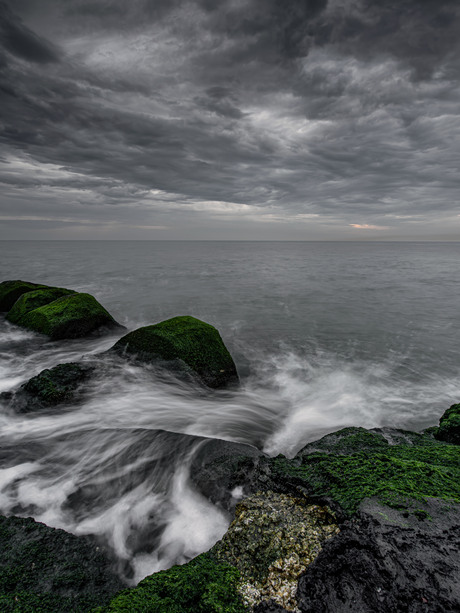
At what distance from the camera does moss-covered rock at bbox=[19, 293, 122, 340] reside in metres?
9.58

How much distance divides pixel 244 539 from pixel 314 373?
23.7ft

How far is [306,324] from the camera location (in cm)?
1445

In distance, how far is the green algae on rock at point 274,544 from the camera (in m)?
2.08

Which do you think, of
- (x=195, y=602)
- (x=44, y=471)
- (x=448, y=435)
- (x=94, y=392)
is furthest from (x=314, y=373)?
(x=195, y=602)

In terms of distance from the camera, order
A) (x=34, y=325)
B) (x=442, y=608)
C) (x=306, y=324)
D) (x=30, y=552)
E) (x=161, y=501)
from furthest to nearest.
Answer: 1. (x=306, y=324)
2. (x=34, y=325)
3. (x=161, y=501)
4. (x=30, y=552)
5. (x=442, y=608)

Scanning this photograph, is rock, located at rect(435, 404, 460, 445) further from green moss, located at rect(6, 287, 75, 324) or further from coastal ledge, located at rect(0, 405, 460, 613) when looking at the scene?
green moss, located at rect(6, 287, 75, 324)

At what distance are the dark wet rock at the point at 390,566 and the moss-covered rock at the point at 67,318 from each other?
9.24 meters

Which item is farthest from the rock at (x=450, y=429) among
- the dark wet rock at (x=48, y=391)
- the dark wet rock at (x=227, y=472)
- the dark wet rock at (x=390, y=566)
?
the dark wet rock at (x=48, y=391)

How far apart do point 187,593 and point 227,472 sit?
5.64ft

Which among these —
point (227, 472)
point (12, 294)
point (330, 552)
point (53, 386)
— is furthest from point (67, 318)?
point (330, 552)

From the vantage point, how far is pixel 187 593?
6.81 feet

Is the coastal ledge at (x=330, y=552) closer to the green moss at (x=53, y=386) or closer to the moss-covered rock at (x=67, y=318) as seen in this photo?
the green moss at (x=53, y=386)

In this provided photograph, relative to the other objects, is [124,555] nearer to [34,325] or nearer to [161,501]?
[161,501]

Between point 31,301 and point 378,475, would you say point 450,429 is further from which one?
point 31,301
